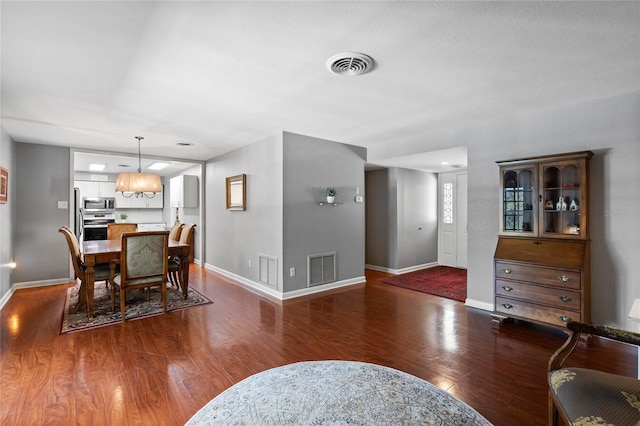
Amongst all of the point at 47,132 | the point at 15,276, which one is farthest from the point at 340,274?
the point at 15,276

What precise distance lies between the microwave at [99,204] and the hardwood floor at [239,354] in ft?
15.3

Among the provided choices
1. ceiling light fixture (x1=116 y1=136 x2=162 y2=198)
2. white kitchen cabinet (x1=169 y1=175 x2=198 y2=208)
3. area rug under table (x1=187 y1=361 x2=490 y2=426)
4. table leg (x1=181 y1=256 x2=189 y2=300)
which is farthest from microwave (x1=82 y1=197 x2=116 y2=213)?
area rug under table (x1=187 y1=361 x2=490 y2=426)

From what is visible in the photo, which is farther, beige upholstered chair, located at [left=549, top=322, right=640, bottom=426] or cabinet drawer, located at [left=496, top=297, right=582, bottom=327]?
cabinet drawer, located at [left=496, top=297, right=582, bottom=327]

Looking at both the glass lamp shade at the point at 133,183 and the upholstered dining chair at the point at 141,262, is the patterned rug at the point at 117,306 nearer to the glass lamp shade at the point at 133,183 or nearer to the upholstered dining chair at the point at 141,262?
the upholstered dining chair at the point at 141,262

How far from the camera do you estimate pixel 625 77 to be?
2.56 meters

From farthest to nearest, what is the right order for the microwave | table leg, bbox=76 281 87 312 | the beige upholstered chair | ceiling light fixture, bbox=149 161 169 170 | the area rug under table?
the microwave < ceiling light fixture, bbox=149 161 169 170 < table leg, bbox=76 281 87 312 < the area rug under table < the beige upholstered chair

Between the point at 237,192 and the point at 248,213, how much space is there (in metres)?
0.47

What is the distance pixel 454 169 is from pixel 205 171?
5.14m

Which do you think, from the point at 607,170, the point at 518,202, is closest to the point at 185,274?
the point at 518,202

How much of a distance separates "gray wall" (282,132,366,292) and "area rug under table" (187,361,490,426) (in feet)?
6.97

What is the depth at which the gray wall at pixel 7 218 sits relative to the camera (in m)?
3.94

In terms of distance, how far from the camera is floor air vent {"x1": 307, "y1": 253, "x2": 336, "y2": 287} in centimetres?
462

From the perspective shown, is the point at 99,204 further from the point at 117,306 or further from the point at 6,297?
the point at 117,306

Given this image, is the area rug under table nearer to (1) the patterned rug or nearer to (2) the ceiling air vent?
(1) the patterned rug
